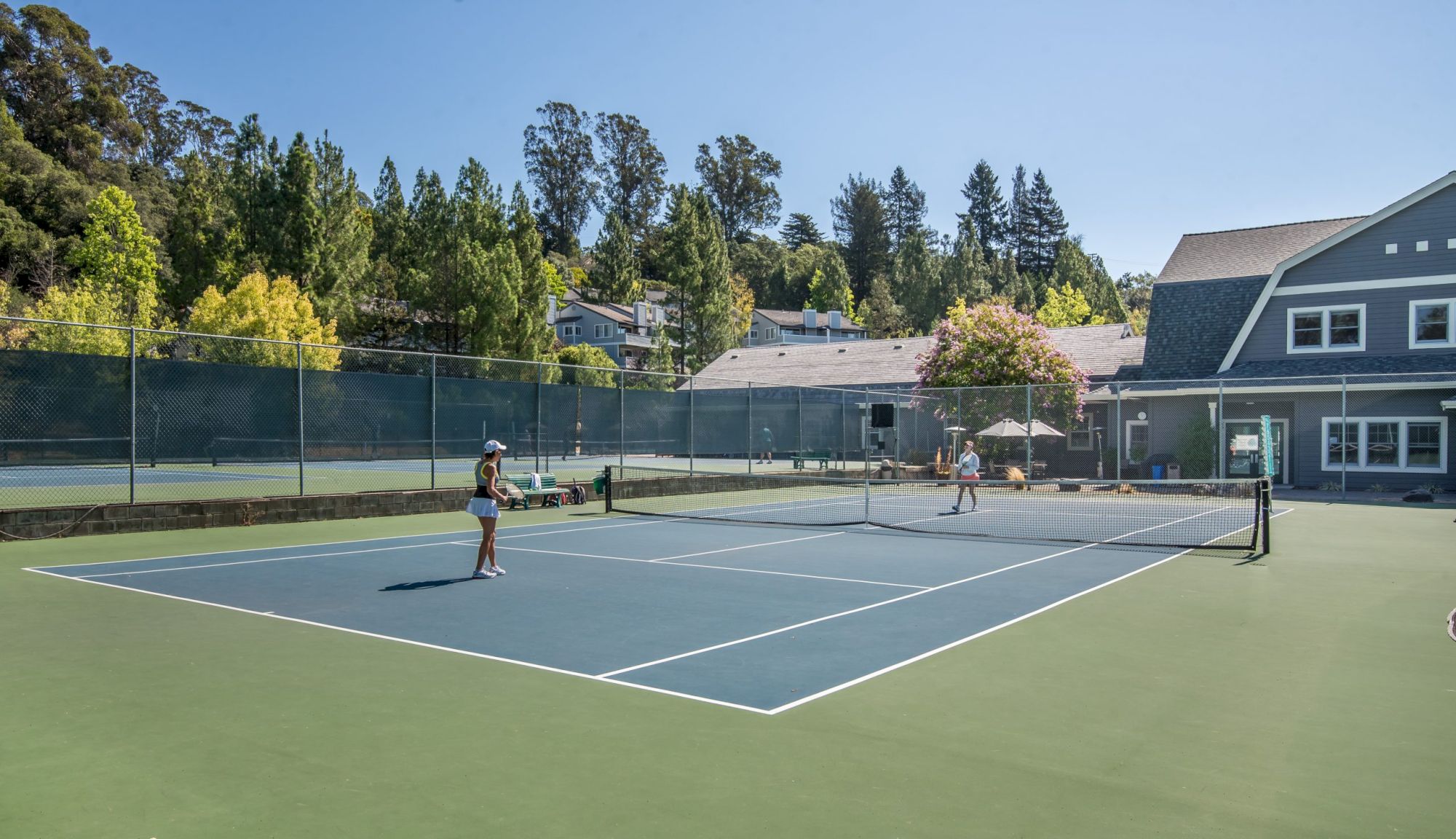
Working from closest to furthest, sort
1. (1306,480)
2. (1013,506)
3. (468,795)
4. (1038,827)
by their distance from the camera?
(1038,827) → (468,795) → (1013,506) → (1306,480)

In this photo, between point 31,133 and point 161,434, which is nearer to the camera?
point 161,434

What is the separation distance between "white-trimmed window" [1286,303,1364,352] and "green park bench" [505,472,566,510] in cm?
2264

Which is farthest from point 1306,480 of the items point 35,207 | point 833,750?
point 35,207

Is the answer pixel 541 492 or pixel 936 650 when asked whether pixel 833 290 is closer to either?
pixel 541 492

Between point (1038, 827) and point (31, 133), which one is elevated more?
point (31, 133)

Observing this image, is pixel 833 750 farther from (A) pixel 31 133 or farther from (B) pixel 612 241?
Answer: (B) pixel 612 241

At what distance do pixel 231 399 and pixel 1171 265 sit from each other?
102 ft

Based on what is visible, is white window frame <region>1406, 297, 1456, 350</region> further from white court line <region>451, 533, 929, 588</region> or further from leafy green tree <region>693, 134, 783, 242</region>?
leafy green tree <region>693, 134, 783, 242</region>

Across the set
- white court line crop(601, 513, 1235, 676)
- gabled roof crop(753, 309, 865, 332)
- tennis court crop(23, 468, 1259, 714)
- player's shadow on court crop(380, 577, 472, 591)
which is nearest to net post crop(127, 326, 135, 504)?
tennis court crop(23, 468, 1259, 714)

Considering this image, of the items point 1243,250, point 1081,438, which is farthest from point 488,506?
point 1243,250

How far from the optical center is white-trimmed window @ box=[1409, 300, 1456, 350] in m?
28.6

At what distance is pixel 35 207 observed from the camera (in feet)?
182

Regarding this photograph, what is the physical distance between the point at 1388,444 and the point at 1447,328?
3.95 metres

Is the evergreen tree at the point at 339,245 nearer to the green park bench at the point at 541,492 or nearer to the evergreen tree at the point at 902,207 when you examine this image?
the green park bench at the point at 541,492
